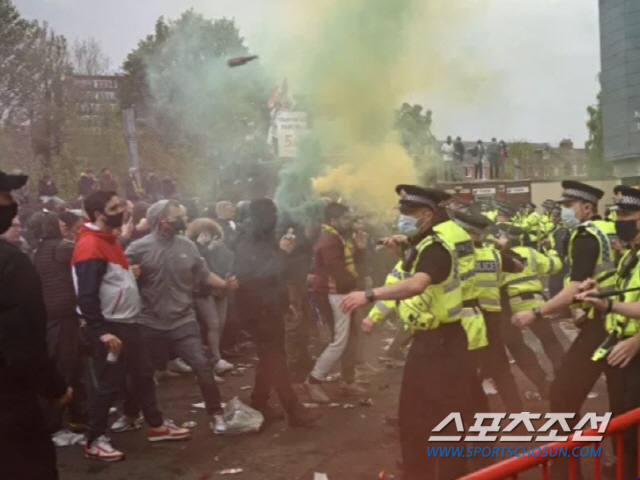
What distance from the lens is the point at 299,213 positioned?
10555 mm

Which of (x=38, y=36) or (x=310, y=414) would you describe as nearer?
(x=310, y=414)

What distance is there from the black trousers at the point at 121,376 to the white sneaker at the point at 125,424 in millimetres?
346

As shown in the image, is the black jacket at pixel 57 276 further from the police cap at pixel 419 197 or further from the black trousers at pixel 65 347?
the police cap at pixel 419 197

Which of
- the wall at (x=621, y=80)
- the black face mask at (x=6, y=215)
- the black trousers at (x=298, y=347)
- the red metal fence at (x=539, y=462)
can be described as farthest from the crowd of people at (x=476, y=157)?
the red metal fence at (x=539, y=462)

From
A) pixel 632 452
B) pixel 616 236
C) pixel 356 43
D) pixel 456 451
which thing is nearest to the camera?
pixel 632 452

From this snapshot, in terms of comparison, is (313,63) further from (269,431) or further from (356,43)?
(269,431)

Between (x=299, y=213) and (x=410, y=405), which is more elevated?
(x=299, y=213)

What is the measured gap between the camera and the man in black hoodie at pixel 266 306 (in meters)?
6.17

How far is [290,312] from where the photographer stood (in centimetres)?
709

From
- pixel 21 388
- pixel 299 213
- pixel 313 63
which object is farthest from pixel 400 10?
pixel 21 388

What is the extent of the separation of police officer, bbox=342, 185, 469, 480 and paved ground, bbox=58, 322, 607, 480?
97 centimetres

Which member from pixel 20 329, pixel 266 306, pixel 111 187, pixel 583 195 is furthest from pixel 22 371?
pixel 111 187

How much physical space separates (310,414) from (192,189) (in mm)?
13086

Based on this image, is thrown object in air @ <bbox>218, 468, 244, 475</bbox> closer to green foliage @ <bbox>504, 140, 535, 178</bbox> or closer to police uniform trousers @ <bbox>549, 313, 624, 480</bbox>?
police uniform trousers @ <bbox>549, 313, 624, 480</bbox>
